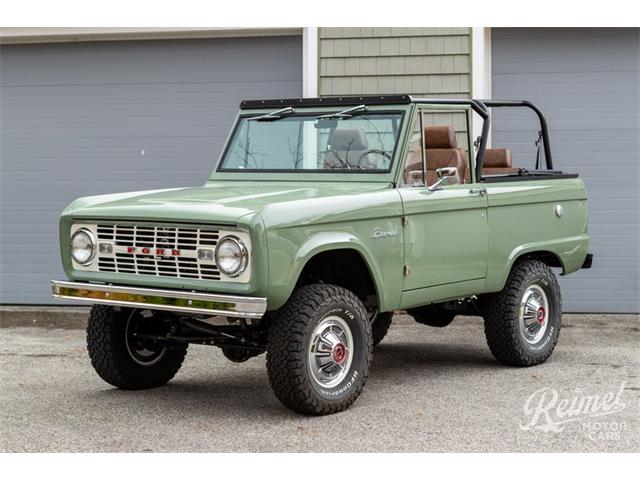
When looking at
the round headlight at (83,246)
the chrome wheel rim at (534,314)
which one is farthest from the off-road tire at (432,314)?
the round headlight at (83,246)

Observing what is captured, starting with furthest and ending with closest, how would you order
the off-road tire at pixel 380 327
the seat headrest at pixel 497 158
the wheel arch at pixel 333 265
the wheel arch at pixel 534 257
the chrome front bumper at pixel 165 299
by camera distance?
the seat headrest at pixel 497 158 < the off-road tire at pixel 380 327 < the wheel arch at pixel 534 257 < the wheel arch at pixel 333 265 < the chrome front bumper at pixel 165 299

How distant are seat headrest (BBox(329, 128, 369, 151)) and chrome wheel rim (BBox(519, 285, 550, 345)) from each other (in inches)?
70.1

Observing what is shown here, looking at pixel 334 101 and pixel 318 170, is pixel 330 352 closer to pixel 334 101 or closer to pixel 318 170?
pixel 318 170

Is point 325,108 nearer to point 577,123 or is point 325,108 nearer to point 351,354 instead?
point 351,354

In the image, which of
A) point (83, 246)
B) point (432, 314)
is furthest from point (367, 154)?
point (83, 246)

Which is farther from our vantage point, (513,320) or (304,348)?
(513,320)

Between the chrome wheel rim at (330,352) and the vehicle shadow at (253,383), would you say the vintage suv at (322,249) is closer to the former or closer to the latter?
the chrome wheel rim at (330,352)

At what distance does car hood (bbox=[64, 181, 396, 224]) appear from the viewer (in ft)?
20.4

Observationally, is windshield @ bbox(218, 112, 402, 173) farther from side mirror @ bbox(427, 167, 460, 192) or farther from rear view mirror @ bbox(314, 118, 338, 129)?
side mirror @ bbox(427, 167, 460, 192)

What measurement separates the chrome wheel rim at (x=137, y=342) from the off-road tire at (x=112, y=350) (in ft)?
0.09

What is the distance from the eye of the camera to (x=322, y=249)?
6.38 m

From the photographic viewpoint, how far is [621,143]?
10820 mm

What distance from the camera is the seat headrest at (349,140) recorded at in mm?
7473

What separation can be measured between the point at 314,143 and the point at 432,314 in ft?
6.16
